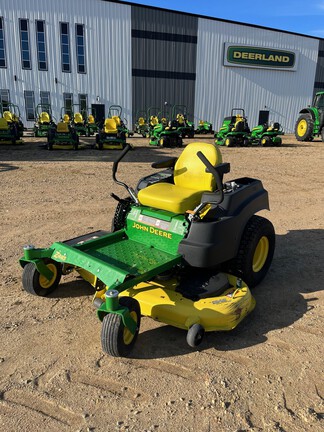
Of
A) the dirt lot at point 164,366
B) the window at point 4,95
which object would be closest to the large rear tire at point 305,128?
the dirt lot at point 164,366

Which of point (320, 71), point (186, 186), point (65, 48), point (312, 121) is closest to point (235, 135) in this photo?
point (312, 121)

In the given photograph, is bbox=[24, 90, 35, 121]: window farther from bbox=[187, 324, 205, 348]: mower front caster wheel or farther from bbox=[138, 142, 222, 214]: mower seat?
bbox=[187, 324, 205, 348]: mower front caster wheel

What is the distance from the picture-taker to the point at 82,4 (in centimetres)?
2045

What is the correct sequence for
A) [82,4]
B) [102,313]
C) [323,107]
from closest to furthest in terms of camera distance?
1. [102,313]
2. [323,107]
3. [82,4]

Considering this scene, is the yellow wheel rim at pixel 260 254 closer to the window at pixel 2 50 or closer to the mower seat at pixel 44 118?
the mower seat at pixel 44 118

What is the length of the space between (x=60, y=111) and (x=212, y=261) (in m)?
20.8

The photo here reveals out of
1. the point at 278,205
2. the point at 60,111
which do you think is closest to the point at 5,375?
the point at 278,205

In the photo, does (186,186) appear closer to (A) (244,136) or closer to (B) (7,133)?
(B) (7,133)

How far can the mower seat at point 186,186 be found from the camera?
3.09m

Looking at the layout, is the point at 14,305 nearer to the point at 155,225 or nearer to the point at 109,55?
the point at 155,225

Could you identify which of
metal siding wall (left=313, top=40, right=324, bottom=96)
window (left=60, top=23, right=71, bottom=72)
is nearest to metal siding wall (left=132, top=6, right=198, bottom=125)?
window (left=60, top=23, right=71, bottom=72)

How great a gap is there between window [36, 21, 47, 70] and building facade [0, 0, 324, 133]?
0.17 feet

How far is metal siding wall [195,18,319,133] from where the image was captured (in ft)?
80.1

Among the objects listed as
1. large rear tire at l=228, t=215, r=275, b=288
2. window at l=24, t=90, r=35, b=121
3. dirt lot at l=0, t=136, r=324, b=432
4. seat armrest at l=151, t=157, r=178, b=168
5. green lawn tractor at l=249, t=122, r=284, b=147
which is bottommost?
dirt lot at l=0, t=136, r=324, b=432
